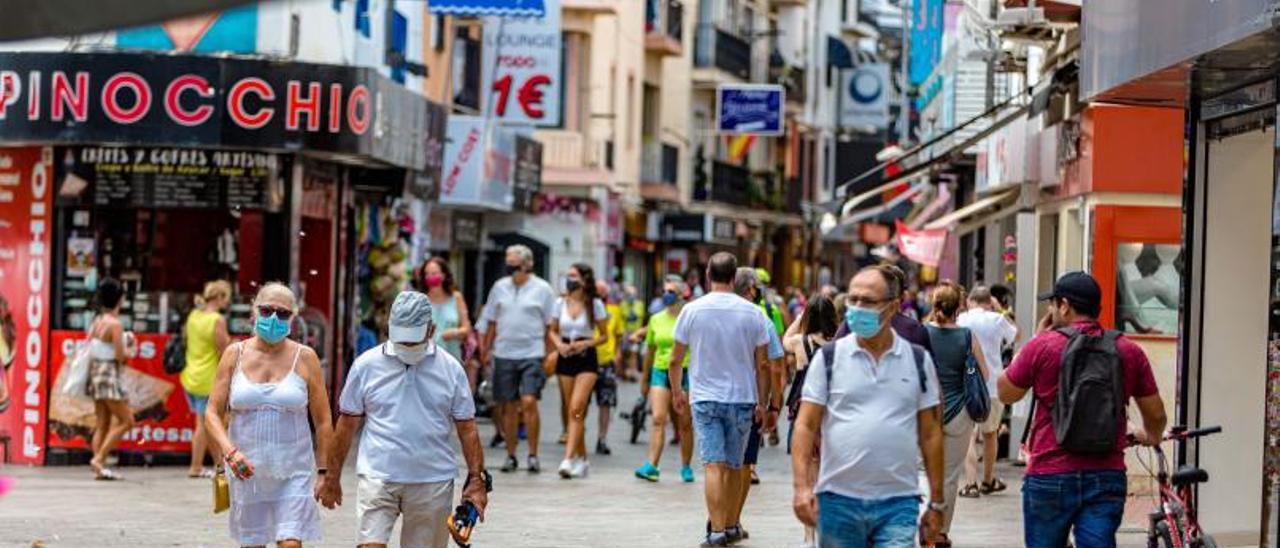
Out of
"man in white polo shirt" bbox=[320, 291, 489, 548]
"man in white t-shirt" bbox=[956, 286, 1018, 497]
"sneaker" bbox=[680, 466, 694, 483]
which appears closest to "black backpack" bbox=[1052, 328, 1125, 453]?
"man in white polo shirt" bbox=[320, 291, 489, 548]

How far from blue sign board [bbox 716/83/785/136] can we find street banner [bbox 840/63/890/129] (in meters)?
20.5

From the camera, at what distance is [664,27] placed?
173 ft

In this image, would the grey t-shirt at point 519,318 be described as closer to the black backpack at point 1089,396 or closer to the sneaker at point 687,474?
the sneaker at point 687,474

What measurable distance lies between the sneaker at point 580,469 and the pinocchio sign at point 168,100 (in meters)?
3.66

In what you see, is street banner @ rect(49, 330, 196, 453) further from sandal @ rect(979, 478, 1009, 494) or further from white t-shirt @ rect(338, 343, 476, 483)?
white t-shirt @ rect(338, 343, 476, 483)

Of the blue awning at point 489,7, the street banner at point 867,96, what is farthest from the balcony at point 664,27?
the blue awning at point 489,7

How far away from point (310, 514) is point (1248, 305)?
6366mm

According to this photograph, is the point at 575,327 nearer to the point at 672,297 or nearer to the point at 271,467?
the point at 672,297

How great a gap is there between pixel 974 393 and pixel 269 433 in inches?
177

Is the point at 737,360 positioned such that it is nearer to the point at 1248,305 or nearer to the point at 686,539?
the point at 686,539

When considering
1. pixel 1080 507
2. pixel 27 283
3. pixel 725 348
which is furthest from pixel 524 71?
pixel 1080 507

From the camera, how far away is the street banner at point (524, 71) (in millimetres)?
36250

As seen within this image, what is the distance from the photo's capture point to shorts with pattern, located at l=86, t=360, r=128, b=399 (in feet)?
61.1

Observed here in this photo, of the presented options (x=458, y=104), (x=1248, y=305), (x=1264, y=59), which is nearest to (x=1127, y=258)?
(x=1248, y=305)
